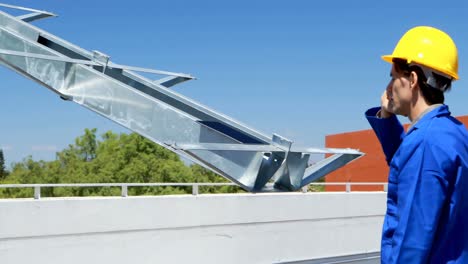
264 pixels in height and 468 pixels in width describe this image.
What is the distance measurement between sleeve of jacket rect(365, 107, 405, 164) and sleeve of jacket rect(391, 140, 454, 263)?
433 millimetres

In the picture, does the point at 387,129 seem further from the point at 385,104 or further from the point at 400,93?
the point at 400,93

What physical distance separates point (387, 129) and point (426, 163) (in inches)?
18.4

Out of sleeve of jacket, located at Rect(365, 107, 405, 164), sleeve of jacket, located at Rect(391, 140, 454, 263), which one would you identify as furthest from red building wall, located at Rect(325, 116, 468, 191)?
sleeve of jacket, located at Rect(391, 140, 454, 263)

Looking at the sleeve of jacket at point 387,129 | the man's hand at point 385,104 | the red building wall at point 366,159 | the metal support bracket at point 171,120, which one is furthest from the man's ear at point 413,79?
the red building wall at point 366,159

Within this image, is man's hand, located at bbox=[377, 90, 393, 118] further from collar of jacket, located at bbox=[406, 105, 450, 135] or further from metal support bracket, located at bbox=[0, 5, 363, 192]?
metal support bracket, located at bbox=[0, 5, 363, 192]

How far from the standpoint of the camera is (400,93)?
1.21 meters

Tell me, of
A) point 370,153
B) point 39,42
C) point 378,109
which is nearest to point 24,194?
point 370,153

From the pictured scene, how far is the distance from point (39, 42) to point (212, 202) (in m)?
4.00

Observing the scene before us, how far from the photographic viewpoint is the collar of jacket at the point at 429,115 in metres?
1.14

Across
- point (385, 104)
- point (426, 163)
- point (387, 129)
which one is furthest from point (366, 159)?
point (426, 163)

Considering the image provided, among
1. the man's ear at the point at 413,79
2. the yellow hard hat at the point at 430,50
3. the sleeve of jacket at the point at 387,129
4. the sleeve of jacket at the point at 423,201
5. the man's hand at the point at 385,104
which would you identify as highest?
the yellow hard hat at the point at 430,50

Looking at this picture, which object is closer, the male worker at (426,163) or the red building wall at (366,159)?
the male worker at (426,163)

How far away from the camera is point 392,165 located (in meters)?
1.20

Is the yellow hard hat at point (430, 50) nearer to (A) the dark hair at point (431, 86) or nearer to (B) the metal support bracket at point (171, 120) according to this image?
(A) the dark hair at point (431, 86)
